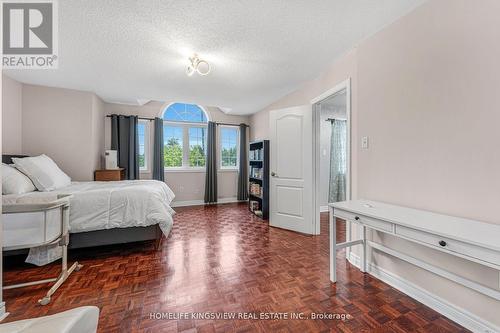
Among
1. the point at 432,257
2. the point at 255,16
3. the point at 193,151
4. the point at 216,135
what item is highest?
the point at 255,16

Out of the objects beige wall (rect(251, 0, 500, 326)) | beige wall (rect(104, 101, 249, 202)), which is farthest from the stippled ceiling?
beige wall (rect(104, 101, 249, 202))

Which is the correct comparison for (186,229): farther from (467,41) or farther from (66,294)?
(467,41)

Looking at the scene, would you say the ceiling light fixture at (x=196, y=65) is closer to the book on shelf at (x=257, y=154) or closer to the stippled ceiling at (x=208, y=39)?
the stippled ceiling at (x=208, y=39)

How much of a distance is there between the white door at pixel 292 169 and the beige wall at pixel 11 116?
3956mm

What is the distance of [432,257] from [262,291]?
4.47 ft

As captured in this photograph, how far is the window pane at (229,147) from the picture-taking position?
5.80 m

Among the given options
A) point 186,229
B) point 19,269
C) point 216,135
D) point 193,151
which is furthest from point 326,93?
point 19,269

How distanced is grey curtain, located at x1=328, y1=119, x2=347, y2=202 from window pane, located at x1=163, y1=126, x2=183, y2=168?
3.64 m

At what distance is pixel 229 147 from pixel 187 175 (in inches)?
52.6

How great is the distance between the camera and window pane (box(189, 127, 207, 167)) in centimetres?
552

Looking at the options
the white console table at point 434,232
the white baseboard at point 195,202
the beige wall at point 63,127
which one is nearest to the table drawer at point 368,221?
the white console table at point 434,232

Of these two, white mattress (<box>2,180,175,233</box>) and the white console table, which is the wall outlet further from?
white mattress (<box>2,180,175,233</box>)

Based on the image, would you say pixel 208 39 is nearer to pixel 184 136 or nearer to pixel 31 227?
pixel 31 227

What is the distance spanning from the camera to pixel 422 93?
5.65ft
